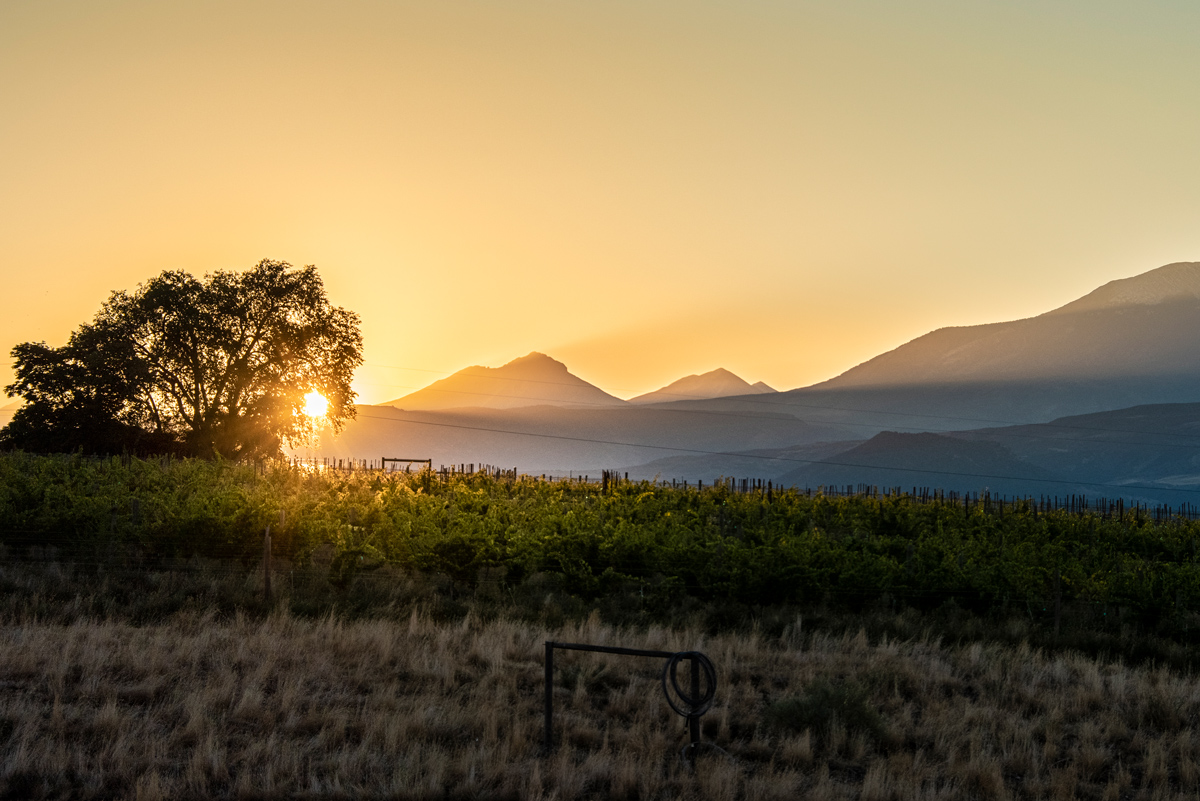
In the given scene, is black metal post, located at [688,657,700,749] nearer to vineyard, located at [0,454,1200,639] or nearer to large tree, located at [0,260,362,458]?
vineyard, located at [0,454,1200,639]

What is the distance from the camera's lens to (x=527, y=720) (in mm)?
11836

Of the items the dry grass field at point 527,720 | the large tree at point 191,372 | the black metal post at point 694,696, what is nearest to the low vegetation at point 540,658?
the dry grass field at point 527,720

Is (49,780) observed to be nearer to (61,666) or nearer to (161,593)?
(61,666)

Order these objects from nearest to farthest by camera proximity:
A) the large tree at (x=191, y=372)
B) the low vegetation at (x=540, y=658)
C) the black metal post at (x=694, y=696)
Answer: the black metal post at (x=694, y=696), the low vegetation at (x=540, y=658), the large tree at (x=191, y=372)

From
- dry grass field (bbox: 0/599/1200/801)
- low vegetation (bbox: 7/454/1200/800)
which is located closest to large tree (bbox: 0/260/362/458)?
low vegetation (bbox: 7/454/1200/800)

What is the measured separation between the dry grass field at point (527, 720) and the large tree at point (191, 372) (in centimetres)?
4761

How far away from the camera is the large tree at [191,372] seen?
59250 millimetres

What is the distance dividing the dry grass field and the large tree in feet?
156

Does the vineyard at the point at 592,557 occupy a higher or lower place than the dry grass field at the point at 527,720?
higher

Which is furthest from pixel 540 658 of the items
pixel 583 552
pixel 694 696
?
pixel 583 552

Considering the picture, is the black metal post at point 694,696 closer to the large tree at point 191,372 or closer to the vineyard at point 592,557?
the vineyard at point 592,557

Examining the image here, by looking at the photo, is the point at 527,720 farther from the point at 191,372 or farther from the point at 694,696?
the point at 191,372

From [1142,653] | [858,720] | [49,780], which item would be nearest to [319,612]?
[49,780]

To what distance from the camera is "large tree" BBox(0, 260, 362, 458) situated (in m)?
59.2
